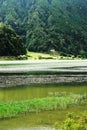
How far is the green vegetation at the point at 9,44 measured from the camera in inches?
7224

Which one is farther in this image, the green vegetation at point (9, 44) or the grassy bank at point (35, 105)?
the green vegetation at point (9, 44)

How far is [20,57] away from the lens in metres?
183

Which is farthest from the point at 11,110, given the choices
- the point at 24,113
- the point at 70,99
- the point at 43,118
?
the point at 70,99

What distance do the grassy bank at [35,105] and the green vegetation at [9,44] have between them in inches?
5741

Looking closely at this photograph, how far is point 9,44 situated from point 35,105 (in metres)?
153

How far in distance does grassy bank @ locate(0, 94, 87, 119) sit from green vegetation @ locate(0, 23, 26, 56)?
14582cm

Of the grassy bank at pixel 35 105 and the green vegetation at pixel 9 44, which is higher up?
the grassy bank at pixel 35 105

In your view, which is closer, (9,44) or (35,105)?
(35,105)

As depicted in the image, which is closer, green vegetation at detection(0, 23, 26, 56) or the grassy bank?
the grassy bank

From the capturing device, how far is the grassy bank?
105 feet

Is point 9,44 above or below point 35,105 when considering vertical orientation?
below

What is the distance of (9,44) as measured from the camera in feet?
611

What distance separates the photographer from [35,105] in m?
34.7

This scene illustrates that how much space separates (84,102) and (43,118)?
321 inches
